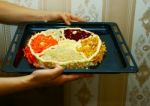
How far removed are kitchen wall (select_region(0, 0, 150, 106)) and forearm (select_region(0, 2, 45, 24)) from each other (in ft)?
0.36

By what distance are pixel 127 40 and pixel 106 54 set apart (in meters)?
0.31

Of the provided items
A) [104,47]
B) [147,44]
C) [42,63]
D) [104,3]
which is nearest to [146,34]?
[147,44]

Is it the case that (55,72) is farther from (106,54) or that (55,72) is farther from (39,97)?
(39,97)

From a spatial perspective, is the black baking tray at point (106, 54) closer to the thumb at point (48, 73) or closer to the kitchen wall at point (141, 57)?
the thumb at point (48, 73)

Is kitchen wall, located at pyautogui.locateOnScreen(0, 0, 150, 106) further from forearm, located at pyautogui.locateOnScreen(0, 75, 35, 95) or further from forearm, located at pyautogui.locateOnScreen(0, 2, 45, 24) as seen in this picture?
forearm, located at pyautogui.locateOnScreen(0, 75, 35, 95)

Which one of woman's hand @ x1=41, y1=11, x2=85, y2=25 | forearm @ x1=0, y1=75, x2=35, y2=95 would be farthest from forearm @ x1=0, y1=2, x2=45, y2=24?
forearm @ x1=0, y1=75, x2=35, y2=95

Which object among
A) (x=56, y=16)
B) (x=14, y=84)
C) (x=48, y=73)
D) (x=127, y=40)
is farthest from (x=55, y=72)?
(x=127, y=40)

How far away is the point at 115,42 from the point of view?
97 cm

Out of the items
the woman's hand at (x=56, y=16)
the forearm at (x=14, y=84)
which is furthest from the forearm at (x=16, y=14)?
the forearm at (x=14, y=84)

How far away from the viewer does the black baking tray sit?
0.80 m

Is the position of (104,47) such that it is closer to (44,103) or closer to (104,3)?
(104,3)

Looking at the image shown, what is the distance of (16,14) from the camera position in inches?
41.4

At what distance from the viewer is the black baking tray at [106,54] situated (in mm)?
795

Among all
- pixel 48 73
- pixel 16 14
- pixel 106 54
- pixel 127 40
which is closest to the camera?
pixel 48 73
